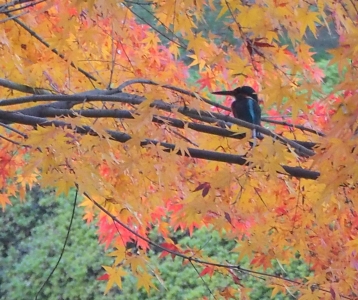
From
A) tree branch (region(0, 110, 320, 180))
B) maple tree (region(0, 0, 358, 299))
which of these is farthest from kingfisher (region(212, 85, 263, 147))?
tree branch (region(0, 110, 320, 180))

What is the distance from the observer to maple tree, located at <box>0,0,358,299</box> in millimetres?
1742

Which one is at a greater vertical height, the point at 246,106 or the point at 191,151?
the point at 246,106

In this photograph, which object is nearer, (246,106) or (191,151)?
(191,151)

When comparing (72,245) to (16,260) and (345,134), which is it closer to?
(16,260)

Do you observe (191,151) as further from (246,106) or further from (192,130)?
(246,106)

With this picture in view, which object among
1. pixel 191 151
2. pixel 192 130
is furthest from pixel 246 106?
pixel 191 151

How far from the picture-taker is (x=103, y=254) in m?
5.40

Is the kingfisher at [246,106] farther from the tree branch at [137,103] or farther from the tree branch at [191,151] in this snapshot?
the tree branch at [191,151]

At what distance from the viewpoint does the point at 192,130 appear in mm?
2240

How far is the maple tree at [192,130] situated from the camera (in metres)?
1.74

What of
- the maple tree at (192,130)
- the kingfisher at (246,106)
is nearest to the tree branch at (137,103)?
the maple tree at (192,130)

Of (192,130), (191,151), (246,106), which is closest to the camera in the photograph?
(191,151)

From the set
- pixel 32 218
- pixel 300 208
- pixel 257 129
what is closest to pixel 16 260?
pixel 32 218

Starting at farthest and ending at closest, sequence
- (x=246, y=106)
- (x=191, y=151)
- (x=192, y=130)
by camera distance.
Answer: (x=246, y=106) → (x=192, y=130) → (x=191, y=151)
